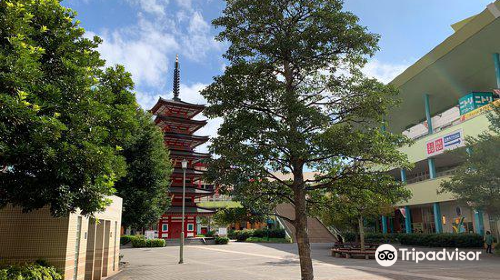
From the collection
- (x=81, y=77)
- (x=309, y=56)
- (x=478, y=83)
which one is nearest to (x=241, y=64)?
(x=309, y=56)

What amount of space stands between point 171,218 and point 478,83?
1450 inches

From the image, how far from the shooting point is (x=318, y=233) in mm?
42219

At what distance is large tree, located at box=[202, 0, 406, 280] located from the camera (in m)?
8.11

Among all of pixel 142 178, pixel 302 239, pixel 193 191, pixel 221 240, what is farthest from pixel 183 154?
pixel 302 239

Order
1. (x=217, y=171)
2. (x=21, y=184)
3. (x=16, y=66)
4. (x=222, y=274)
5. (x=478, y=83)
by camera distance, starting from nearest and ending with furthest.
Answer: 1. (x=16, y=66)
2. (x=21, y=184)
3. (x=217, y=171)
4. (x=222, y=274)
5. (x=478, y=83)

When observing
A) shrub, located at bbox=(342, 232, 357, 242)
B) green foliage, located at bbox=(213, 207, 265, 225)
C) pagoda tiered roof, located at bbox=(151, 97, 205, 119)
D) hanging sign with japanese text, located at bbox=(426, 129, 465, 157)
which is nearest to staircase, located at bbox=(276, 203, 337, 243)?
shrub, located at bbox=(342, 232, 357, 242)

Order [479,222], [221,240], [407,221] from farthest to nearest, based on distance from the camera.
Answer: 1. [221,240]
2. [407,221]
3. [479,222]

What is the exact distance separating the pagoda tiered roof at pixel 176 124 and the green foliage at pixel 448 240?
102 feet

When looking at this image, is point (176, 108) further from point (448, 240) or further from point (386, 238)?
point (448, 240)

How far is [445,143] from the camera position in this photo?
28.2 metres

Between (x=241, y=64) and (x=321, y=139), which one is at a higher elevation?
(x=241, y=64)

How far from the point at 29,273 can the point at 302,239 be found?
5.81 meters

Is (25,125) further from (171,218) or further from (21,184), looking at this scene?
(171,218)

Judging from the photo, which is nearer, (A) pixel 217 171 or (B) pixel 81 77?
(B) pixel 81 77
